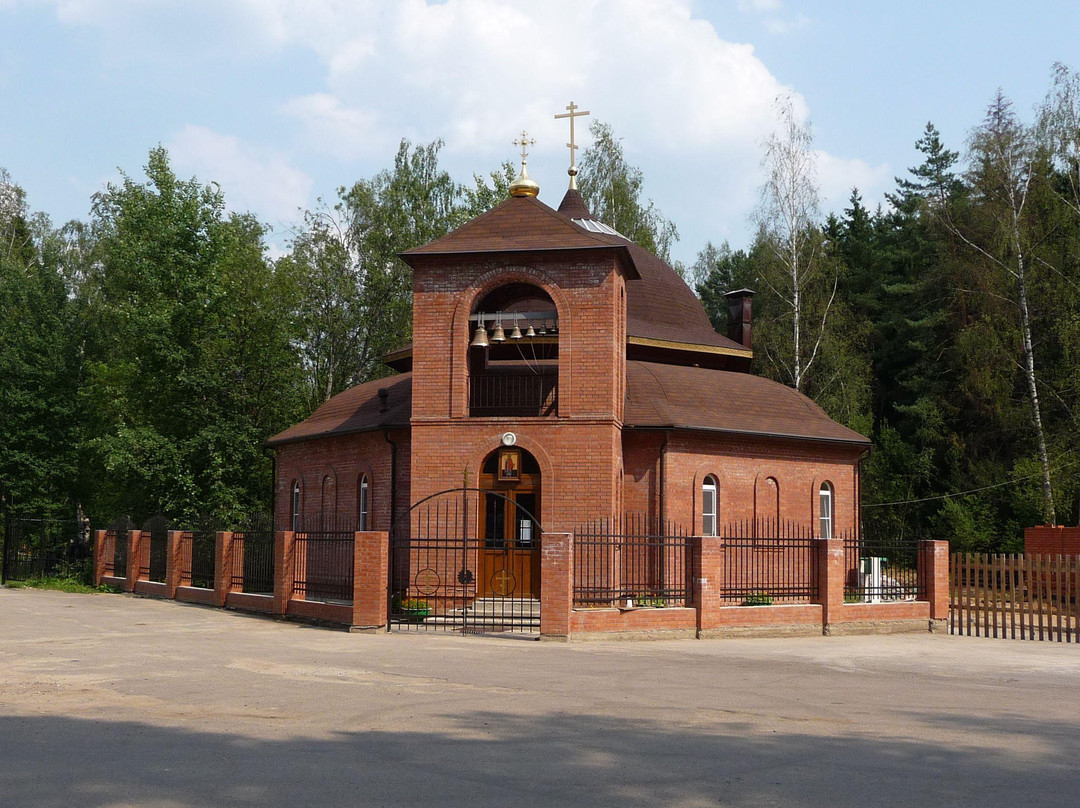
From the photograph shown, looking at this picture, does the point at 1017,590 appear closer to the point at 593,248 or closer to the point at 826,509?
the point at 826,509

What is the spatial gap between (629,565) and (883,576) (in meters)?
5.83

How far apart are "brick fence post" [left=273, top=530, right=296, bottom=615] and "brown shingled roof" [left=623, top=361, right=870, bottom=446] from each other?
676 centimetres

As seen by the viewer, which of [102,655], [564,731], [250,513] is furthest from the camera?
[250,513]

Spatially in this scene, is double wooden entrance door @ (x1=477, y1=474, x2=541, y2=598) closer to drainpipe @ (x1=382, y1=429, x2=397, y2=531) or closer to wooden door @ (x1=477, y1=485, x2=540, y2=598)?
wooden door @ (x1=477, y1=485, x2=540, y2=598)

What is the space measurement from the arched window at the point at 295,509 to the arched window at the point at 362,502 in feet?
10.6

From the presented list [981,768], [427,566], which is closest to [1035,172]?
[427,566]

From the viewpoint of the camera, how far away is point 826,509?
2398 centimetres

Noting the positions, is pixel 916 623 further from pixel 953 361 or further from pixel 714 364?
pixel 953 361

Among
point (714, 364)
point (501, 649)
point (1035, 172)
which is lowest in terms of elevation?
point (501, 649)

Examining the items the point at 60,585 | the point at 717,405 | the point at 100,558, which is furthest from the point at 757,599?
the point at 60,585

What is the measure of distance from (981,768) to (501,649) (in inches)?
317

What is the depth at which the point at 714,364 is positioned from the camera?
26.3 m

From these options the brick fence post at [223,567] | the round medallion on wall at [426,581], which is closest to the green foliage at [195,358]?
the brick fence post at [223,567]

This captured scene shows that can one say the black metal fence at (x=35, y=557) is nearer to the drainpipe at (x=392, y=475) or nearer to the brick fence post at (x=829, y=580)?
the drainpipe at (x=392, y=475)
